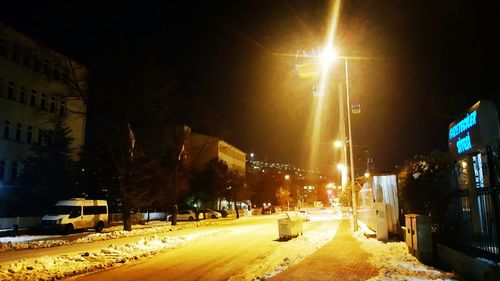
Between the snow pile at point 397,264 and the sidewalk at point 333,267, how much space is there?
0.32 metres

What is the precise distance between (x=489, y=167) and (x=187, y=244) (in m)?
15.2

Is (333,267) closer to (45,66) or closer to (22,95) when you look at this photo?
(45,66)

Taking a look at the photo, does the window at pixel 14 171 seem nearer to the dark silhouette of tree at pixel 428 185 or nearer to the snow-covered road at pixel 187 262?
the snow-covered road at pixel 187 262

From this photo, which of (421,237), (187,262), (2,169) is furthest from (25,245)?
(2,169)

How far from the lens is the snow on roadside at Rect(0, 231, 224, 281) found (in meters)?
12.0

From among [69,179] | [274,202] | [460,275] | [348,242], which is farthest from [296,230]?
[274,202]

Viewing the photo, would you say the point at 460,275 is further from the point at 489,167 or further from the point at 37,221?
the point at 37,221

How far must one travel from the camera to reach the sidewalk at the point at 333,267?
11.2m

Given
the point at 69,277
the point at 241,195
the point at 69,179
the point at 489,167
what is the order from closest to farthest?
the point at 489,167, the point at 69,277, the point at 69,179, the point at 241,195

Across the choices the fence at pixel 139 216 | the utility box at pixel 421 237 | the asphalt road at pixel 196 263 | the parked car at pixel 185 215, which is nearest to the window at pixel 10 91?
the fence at pixel 139 216

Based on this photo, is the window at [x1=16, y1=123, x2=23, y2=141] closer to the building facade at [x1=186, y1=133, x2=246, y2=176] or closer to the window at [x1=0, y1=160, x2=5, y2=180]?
the window at [x1=0, y1=160, x2=5, y2=180]

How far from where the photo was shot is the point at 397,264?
1251cm

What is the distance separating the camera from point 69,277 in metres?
12.2

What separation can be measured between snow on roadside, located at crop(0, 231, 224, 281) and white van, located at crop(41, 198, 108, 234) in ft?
43.2
